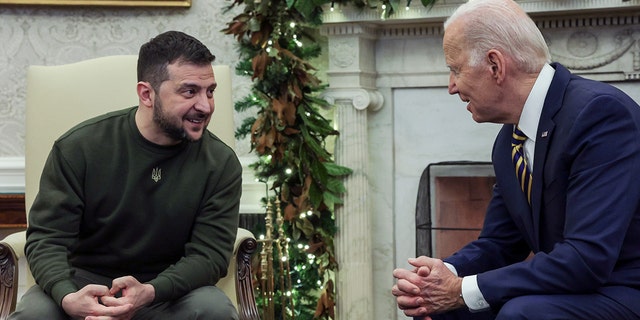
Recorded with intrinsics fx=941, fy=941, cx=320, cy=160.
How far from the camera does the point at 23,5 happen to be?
4422mm

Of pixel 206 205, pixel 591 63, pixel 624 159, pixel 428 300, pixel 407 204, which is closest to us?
pixel 624 159

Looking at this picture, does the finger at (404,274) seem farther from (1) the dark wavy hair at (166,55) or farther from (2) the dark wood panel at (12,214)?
(2) the dark wood panel at (12,214)

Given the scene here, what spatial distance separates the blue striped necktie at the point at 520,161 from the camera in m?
2.23

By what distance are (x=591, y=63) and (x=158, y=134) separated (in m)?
2.03

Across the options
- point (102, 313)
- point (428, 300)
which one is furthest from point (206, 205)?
point (428, 300)

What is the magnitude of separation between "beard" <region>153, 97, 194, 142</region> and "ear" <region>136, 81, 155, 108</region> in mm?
25

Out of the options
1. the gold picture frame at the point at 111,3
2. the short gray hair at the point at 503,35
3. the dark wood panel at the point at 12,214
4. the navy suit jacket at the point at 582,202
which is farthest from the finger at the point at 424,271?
the dark wood panel at the point at 12,214

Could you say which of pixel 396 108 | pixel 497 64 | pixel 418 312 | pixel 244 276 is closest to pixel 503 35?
pixel 497 64

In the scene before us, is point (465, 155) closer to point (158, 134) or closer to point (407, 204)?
point (407, 204)

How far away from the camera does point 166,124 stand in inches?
104

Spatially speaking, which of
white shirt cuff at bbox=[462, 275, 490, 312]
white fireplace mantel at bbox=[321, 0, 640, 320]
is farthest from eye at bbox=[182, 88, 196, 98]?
white fireplace mantel at bbox=[321, 0, 640, 320]

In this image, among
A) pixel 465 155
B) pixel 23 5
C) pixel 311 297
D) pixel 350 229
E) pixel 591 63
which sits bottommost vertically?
pixel 311 297

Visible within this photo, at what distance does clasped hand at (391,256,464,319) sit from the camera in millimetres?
2158

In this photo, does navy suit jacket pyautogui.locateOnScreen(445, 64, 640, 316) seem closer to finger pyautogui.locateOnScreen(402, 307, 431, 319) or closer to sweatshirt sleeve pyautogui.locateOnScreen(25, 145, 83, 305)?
finger pyautogui.locateOnScreen(402, 307, 431, 319)
